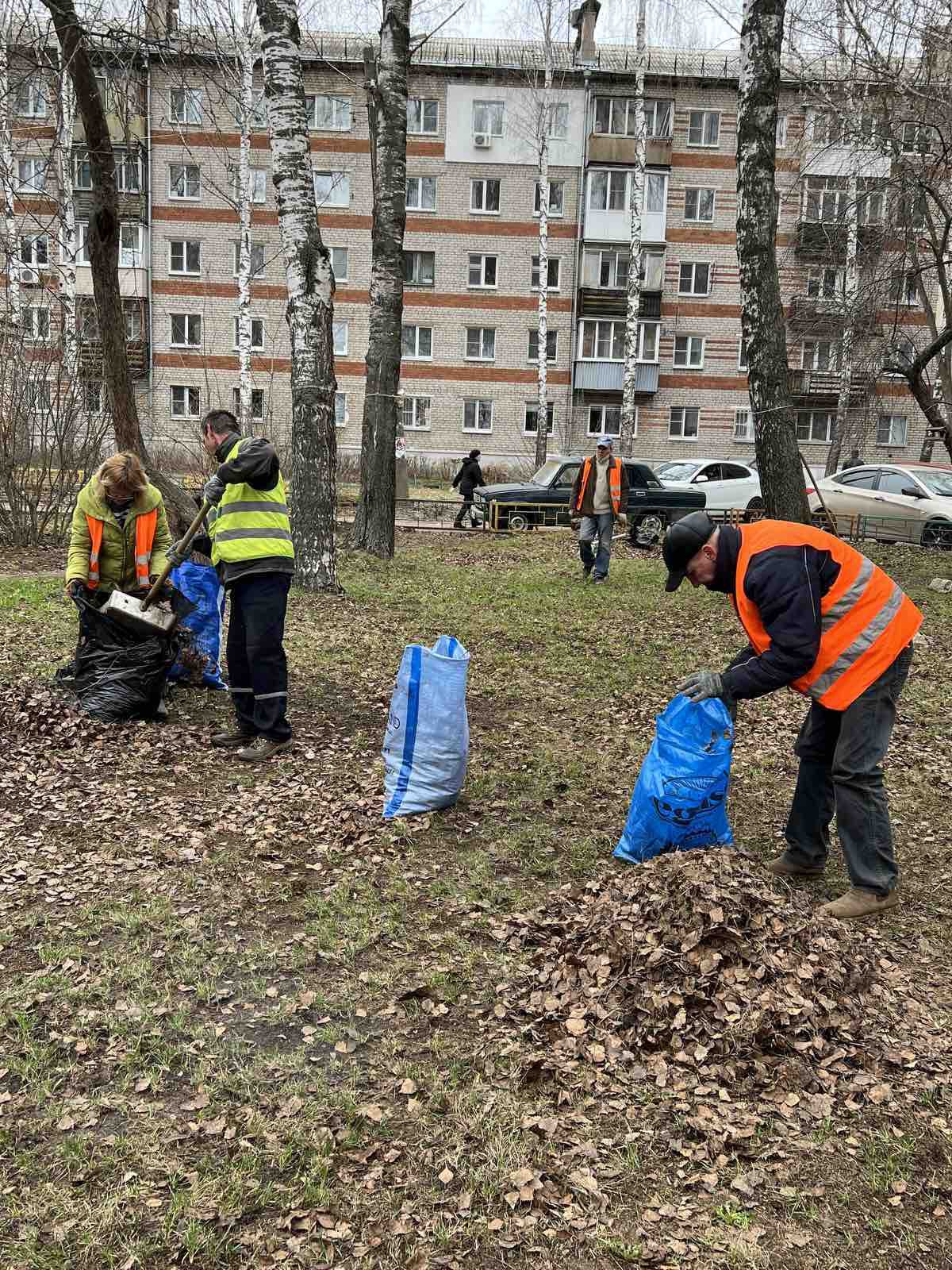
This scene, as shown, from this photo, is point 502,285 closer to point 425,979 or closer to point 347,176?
point 347,176

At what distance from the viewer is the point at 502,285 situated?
35.4 m

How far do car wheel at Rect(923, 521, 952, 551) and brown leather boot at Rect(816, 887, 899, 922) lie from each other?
47.6 feet

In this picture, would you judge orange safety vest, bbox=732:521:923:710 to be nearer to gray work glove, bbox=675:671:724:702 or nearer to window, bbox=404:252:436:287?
gray work glove, bbox=675:671:724:702

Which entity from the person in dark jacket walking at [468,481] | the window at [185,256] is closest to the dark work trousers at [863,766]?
the person in dark jacket walking at [468,481]

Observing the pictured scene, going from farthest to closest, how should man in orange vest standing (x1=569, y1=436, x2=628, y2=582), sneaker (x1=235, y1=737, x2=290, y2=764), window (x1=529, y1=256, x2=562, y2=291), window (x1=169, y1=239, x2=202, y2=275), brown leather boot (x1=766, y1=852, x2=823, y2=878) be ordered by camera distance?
window (x1=529, y1=256, x2=562, y2=291) < window (x1=169, y1=239, x2=202, y2=275) < man in orange vest standing (x1=569, y1=436, x2=628, y2=582) < sneaker (x1=235, y1=737, x2=290, y2=764) < brown leather boot (x1=766, y1=852, x2=823, y2=878)

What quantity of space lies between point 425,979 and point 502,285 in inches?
1346

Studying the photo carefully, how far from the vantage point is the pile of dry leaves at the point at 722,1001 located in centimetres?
322

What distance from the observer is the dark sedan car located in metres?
18.4

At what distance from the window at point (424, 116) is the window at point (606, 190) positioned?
5.58m

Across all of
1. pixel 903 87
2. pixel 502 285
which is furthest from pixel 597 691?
pixel 502 285

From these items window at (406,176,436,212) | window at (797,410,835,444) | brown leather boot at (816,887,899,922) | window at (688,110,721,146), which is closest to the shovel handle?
brown leather boot at (816,887,899,922)

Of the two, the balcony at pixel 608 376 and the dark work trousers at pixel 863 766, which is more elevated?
the balcony at pixel 608 376

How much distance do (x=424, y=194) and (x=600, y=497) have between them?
87.9 ft

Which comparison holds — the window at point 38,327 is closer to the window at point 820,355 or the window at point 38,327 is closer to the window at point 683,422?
the window at point 820,355
